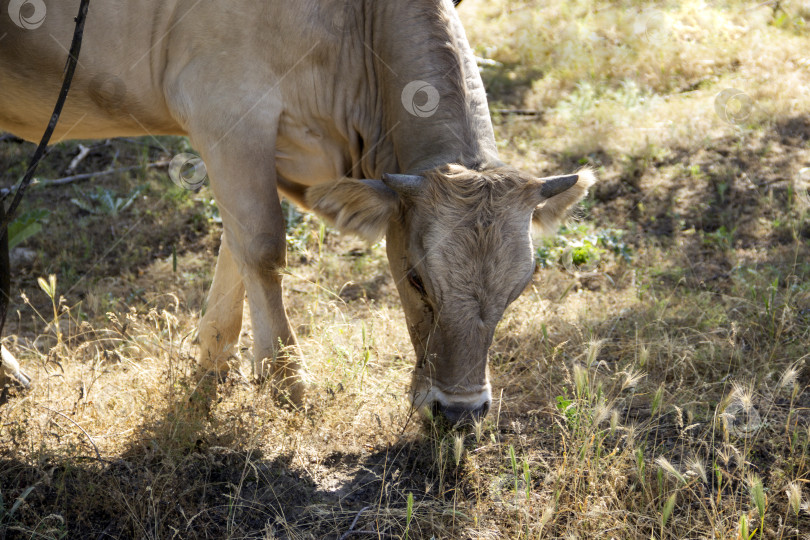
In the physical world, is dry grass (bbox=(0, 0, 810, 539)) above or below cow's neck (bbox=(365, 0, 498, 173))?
below

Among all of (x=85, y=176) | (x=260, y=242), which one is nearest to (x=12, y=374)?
(x=260, y=242)

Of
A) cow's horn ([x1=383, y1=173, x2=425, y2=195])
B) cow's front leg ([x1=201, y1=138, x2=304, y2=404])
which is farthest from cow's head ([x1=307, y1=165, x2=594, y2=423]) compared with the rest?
cow's front leg ([x1=201, y1=138, x2=304, y2=404])

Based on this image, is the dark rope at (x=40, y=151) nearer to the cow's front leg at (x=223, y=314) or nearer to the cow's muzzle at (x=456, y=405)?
the cow's front leg at (x=223, y=314)

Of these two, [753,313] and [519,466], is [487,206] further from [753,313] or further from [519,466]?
[753,313]

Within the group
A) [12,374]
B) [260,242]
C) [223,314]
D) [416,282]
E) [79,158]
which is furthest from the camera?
[79,158]

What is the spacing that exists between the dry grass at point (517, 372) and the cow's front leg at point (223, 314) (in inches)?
8.0

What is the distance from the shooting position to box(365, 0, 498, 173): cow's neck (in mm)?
3918

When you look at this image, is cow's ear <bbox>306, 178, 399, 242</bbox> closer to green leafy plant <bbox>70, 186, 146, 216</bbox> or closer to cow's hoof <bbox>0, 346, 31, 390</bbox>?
cow's hoof <bbox>0, 346, 31, 390</bbox>

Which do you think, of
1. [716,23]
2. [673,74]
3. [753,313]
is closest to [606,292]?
[753,313]

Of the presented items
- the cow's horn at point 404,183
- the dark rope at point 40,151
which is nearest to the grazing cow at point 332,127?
the cow's horn at point 404,183

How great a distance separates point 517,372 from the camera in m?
4.77

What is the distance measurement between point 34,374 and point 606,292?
381 centimetres

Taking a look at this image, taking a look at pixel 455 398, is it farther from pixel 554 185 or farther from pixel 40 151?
pixel 40 151

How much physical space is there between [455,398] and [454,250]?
684mm
